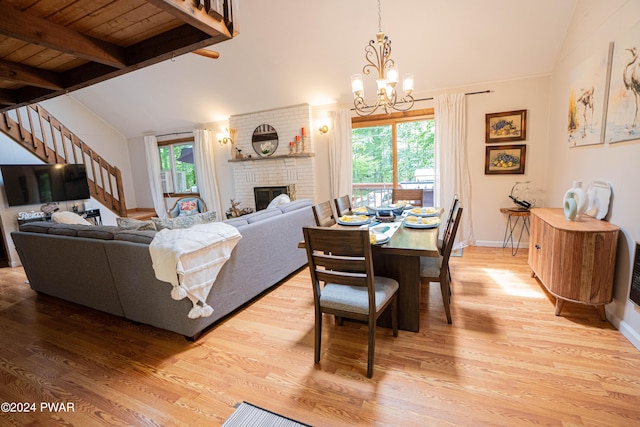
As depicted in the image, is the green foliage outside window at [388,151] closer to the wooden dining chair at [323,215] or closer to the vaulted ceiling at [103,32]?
the wooden dining chair at [323,215]

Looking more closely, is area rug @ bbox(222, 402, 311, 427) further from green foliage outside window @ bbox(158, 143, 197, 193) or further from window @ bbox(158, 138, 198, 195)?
green foliage outside window @ bbox(158, 143, 197, 193)

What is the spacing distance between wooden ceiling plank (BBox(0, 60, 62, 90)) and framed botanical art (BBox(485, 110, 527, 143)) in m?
4.64

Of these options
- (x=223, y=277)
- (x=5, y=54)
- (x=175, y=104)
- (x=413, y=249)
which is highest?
(x=175, y=104)

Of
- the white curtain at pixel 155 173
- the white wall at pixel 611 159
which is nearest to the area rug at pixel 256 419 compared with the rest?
the white wall at pixel 611 159

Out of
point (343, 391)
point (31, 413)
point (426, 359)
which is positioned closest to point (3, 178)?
point (31, 413)

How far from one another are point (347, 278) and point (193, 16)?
57.8 inches

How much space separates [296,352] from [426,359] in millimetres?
877

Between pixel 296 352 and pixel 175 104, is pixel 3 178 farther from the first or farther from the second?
pixel 296 352

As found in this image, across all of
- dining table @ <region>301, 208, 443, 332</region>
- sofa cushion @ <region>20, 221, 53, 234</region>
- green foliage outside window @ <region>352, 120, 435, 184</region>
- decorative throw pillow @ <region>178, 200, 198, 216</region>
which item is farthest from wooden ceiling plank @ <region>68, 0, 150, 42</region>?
decorative throw pillow @ <region>178, 200, 198, 216</region>

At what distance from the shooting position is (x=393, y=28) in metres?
3.42

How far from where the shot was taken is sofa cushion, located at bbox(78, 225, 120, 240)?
94.7 inches

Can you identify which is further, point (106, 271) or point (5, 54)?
point (106, 271)

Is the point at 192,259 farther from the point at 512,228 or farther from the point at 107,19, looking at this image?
the point at 512,228

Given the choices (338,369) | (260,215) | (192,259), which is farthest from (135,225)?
(338,369)
